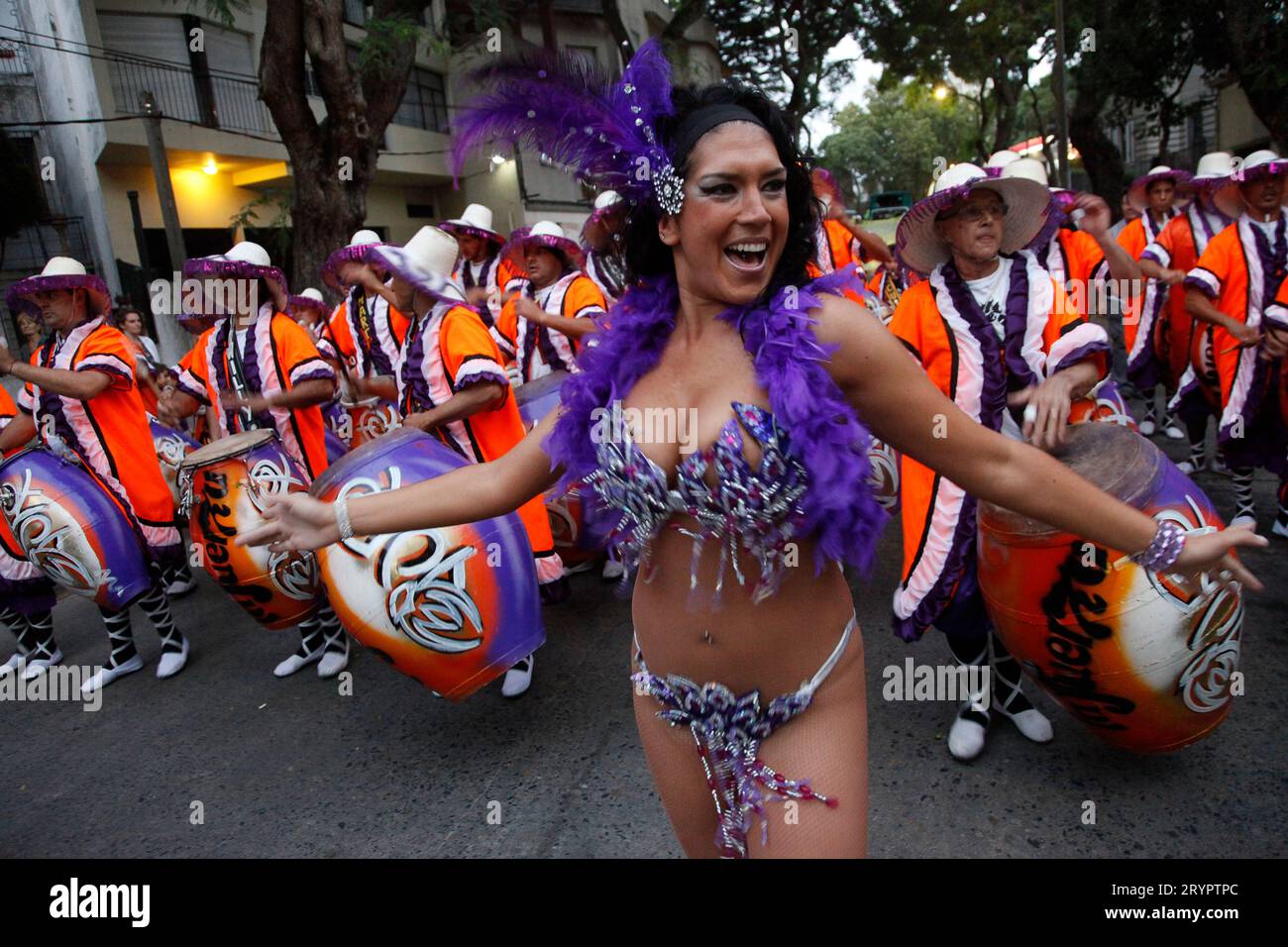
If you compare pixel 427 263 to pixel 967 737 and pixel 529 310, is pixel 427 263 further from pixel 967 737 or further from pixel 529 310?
pixel 967 737

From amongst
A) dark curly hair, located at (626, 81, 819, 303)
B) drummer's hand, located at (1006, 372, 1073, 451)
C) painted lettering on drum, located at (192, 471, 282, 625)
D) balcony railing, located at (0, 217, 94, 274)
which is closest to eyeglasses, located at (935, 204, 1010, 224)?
drummer's hand, located at (1006, 372, 1073, 451)

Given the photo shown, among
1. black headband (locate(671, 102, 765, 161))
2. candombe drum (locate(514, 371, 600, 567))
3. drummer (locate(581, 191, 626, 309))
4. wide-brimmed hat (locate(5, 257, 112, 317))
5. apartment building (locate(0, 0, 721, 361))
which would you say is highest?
apartment building (locate(0, 0, 721, 361))

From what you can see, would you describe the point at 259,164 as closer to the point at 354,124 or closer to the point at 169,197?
the point at 169,197

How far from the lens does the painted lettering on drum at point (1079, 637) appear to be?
7.80ft

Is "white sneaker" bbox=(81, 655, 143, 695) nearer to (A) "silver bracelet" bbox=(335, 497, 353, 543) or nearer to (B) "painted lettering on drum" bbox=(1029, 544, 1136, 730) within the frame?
(A) "silver bracelet" bbox=(335, 497, 353, 543)

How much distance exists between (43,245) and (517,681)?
1351 cm

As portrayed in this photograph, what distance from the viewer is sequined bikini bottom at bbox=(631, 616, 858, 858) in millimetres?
1657

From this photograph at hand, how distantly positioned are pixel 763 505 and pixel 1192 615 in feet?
4.97

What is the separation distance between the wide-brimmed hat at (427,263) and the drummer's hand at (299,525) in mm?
2378

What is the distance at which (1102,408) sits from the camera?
3.40 m

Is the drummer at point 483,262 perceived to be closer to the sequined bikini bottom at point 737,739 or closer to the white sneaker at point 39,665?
the white sneaker at point 39,665

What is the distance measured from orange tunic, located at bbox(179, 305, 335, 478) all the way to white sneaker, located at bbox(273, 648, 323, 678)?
3.20 feet

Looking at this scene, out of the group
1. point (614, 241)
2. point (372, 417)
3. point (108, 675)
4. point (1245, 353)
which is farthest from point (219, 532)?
point (1245, 353)

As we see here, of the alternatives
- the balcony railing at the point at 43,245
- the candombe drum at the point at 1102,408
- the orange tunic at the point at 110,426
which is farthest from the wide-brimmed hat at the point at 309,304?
the balcony railing at the point at 43,245
